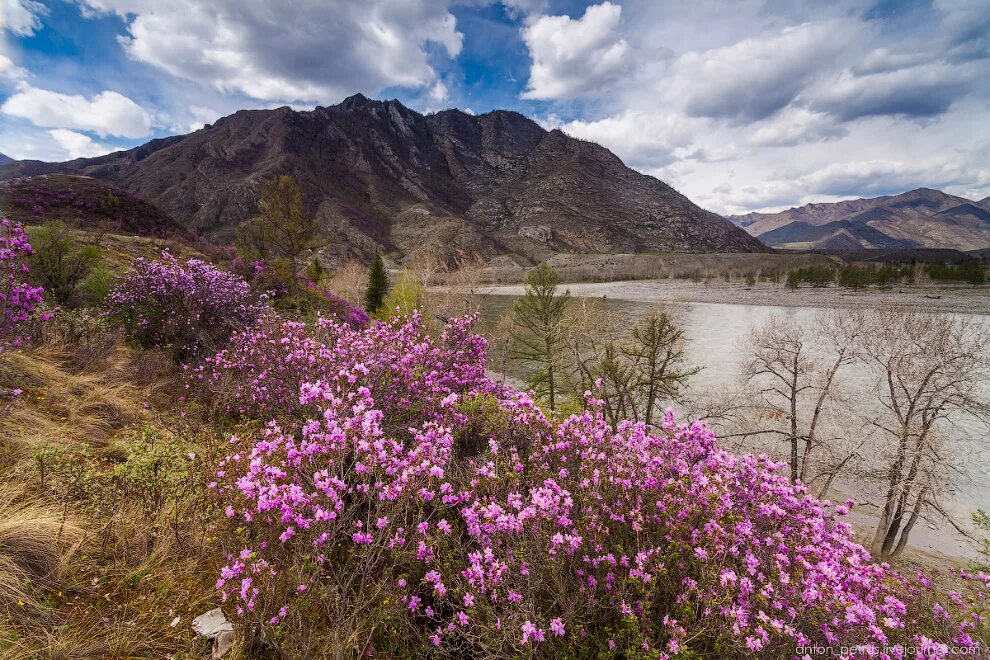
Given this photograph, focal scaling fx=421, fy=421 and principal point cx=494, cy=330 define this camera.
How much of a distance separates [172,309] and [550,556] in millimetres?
11228

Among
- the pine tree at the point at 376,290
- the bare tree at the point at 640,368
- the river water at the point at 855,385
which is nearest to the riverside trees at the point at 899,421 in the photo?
the river water at the point at 855,385

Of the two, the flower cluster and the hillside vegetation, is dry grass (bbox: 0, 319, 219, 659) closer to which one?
the hillside vegetation

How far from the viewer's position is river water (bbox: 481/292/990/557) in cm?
1374

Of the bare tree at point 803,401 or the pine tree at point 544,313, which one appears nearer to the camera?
the bare tree at point 803,401

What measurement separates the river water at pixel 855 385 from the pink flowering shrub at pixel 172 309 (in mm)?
19538

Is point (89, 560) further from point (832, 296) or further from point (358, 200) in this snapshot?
point (358, 200)

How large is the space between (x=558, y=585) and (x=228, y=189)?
5787 inches

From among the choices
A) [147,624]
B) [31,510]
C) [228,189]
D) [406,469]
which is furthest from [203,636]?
[228,189]

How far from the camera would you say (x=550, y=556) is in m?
2.84

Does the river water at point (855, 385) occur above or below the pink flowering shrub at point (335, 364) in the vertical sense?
below

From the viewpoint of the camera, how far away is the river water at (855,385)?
13.7 meters

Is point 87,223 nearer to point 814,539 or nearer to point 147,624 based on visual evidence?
point 147,624

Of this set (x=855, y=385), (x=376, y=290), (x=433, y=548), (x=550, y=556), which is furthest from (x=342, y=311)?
(x=855, y=385)

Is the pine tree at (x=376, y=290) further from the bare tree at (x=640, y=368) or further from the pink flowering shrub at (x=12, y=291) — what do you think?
the pink flowering shrub at (x=12, y=291)
